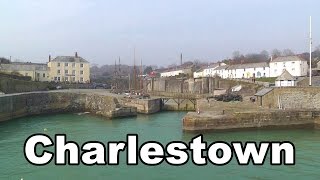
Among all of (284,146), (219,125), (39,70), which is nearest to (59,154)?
(284,146)

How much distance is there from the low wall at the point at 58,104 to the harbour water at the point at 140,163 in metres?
3.37

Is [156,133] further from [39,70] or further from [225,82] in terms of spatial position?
[39,70]

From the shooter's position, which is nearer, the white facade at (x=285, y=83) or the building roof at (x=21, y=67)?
the white facade at (x=285, y=83)

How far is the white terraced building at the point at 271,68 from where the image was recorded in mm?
54312

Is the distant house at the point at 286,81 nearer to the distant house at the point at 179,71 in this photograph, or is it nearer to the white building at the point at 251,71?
the white building at the point at 251,71

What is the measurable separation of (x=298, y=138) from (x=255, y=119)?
3.44 metres

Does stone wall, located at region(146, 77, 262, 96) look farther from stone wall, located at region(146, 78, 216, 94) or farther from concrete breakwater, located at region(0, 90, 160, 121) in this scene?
concrete breakwater, located at region(0, 90, 160, 121)

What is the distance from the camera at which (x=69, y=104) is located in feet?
138

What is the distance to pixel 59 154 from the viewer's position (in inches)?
364

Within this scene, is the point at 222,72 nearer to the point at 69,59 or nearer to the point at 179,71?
the point at 179,71

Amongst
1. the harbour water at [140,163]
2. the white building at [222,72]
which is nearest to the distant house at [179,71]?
the white building at [222,72]

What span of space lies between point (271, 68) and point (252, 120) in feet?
116

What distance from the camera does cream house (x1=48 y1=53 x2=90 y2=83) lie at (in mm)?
68250

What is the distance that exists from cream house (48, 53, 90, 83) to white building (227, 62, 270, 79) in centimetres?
2813
